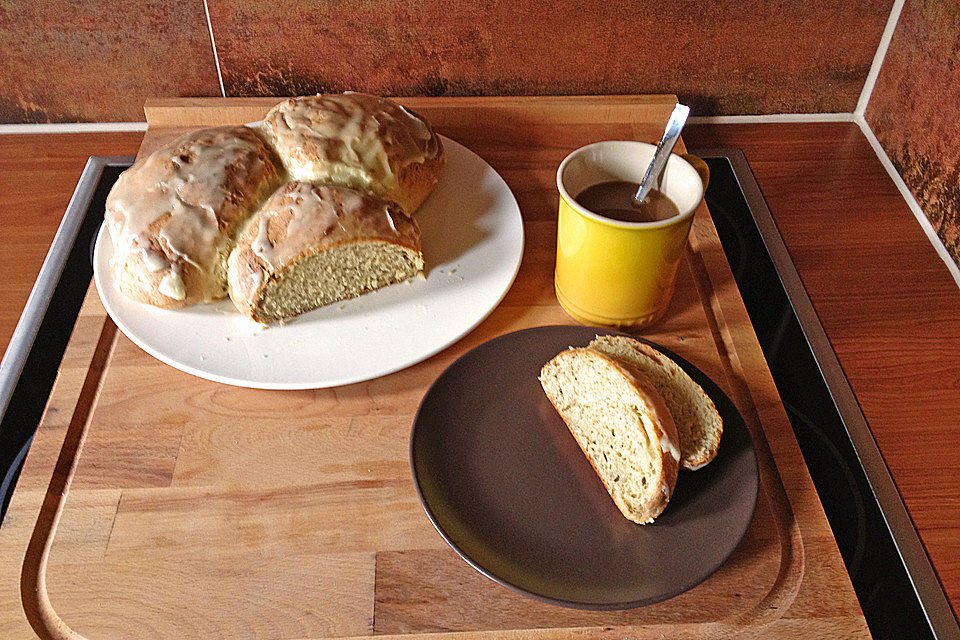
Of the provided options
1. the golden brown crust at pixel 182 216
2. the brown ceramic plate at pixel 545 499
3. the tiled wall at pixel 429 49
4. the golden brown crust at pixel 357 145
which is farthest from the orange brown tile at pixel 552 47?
the brown ceramic plate at pixel 545 499

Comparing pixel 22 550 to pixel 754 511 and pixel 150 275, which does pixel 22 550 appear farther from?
pixel 754 511

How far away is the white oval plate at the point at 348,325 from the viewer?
83cm

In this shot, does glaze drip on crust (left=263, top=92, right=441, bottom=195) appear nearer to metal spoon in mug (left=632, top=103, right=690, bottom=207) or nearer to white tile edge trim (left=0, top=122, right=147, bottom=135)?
metal spoon in mug (left=632, top=103, right=690, bottom=207)

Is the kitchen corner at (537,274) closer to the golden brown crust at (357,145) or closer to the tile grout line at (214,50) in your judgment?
the tile grout line at (214,50)

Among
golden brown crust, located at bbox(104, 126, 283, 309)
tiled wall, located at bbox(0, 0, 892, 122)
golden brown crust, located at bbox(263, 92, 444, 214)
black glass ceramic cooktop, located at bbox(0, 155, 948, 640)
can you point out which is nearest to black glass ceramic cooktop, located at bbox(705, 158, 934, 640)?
black glass ceramic cooktop, located at bbox(0, 155, 948, 640)

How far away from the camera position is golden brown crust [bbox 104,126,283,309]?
0.84 metres

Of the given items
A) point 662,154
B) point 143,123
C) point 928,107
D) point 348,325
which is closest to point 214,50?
point 143,123

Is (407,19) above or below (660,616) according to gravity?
above

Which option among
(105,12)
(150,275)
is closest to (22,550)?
(150,275)

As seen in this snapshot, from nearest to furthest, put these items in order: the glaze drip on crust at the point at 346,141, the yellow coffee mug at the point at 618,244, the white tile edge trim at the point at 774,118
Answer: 1. the yellow coffee mug at the point at 618,244
2. the glaze drip on crust at the point at 346,141
3. the white tile edge trim at the point at 774,118

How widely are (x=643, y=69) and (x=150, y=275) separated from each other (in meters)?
0.83

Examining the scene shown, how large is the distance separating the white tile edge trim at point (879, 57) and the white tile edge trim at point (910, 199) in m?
0.02

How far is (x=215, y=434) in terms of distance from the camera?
800 mm

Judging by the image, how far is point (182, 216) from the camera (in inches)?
33.4
